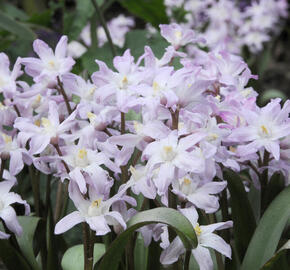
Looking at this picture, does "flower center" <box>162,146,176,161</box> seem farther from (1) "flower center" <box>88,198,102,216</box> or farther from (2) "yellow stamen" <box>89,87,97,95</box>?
(2) "yellow stamen" <box>89,87,97,95</box>

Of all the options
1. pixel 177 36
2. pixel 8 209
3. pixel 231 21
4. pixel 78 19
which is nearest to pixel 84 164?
pixel 8 209

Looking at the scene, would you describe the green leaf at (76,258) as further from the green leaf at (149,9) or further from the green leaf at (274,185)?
the green leaf at (149,9)

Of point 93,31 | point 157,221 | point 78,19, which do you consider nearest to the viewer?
point 157,221

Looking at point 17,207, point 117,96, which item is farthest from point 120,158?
point 17,207

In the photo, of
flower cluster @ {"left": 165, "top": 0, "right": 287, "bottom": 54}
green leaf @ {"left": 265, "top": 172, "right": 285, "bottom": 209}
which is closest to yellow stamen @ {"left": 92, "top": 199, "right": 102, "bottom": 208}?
green leaf @ {"left": 265, "top": 172, "right": 285, "bottom": 209}

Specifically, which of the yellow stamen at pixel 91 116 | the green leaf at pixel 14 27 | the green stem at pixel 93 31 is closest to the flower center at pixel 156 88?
the yellow stamen at pixel 91 116

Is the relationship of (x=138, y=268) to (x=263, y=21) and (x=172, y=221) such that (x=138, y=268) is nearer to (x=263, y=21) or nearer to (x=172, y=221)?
(x=172, y=221)

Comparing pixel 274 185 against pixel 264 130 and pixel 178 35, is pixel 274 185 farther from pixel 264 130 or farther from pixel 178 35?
pixel 178 35
